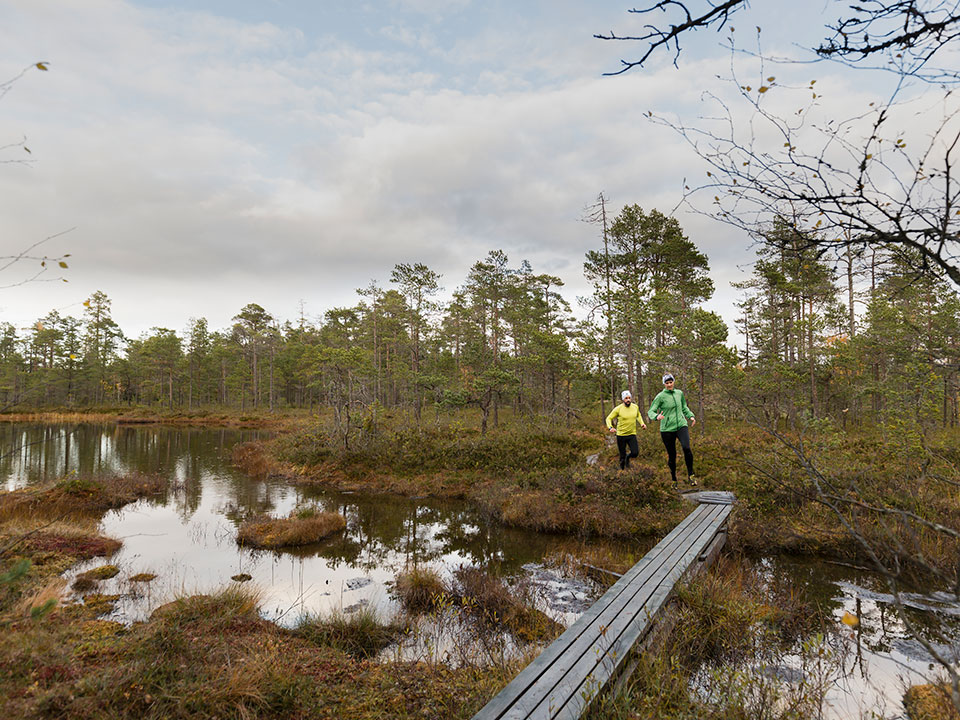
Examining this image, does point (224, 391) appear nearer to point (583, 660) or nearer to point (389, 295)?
point (389, 295)

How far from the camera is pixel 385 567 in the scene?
9.12 meters

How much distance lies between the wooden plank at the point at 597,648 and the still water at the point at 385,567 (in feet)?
4.54

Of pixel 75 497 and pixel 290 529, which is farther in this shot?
pixel 75 497

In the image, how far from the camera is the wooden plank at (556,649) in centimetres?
344

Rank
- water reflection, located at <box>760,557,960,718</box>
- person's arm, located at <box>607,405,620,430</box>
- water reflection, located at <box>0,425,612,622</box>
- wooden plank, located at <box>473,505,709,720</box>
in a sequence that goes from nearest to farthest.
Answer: wooden plank, located at <box>473,505,709,720</box>
water reflection, located at <box>760,557,960,718</box>
water reflection, located at <box>0,425,612,622</box>
person's arm, located at <box>607,405,620,430</box>

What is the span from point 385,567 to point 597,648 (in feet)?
19.5

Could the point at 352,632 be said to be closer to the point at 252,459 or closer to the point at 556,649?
the point at 556,649

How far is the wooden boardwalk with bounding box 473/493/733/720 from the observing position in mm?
3473

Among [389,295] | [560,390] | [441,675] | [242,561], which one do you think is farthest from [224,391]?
[441,675]

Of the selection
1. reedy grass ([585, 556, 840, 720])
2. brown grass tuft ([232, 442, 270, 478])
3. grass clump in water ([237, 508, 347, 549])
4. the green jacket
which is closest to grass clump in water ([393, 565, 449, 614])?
reedy grass ([585, 556, 840, 720])

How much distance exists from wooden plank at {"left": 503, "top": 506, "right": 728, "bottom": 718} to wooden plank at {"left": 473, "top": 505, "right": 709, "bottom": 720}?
0.04m

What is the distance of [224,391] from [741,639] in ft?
216

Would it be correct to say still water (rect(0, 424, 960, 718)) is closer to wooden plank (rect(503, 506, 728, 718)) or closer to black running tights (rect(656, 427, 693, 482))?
wooden plank (rect(503, 506, 728, 718))

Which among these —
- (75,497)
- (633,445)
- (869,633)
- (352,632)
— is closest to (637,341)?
(633,445)
